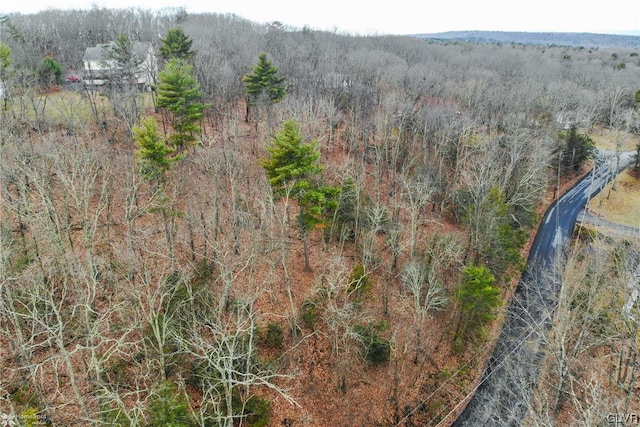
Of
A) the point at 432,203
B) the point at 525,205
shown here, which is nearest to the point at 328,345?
the point at 432,203

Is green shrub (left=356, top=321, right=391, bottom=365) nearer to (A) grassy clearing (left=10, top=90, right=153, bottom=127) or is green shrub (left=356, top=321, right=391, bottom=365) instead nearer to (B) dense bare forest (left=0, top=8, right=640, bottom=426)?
(B) dense bare forest (left=0, top=8, right=640, bottom=426)

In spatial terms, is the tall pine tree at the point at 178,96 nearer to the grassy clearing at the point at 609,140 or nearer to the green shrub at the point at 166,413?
the green shrub at the point at 166,413

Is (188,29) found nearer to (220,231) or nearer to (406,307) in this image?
(220,231)

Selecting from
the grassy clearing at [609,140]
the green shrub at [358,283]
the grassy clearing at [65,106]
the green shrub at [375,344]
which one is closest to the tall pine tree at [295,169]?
the green shrub at [358,283]

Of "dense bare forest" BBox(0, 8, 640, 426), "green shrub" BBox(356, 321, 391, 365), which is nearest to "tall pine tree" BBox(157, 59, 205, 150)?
"dense bare forest" BBox(0, 8, 640, 426)

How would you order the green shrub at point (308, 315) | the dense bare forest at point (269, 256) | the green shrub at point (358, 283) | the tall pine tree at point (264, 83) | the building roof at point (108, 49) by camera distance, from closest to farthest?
the dense bare forest at point (269, 256) < the green shrub at point (308, 315) < the green shrub at point (358, 283) < the tall pine tree at point (264, 83) < the building roof at point (108, 49)

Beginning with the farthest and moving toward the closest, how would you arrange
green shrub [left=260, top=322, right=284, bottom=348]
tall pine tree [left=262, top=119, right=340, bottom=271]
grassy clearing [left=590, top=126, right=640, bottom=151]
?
1. grassy clearing [left=590, top=126, right=640, bottom=151]
2. green shrub [left=260, top=322, right=284, bottom=348]
3. tall pine tree [left=262, top=119, right=340, bottom=271]
